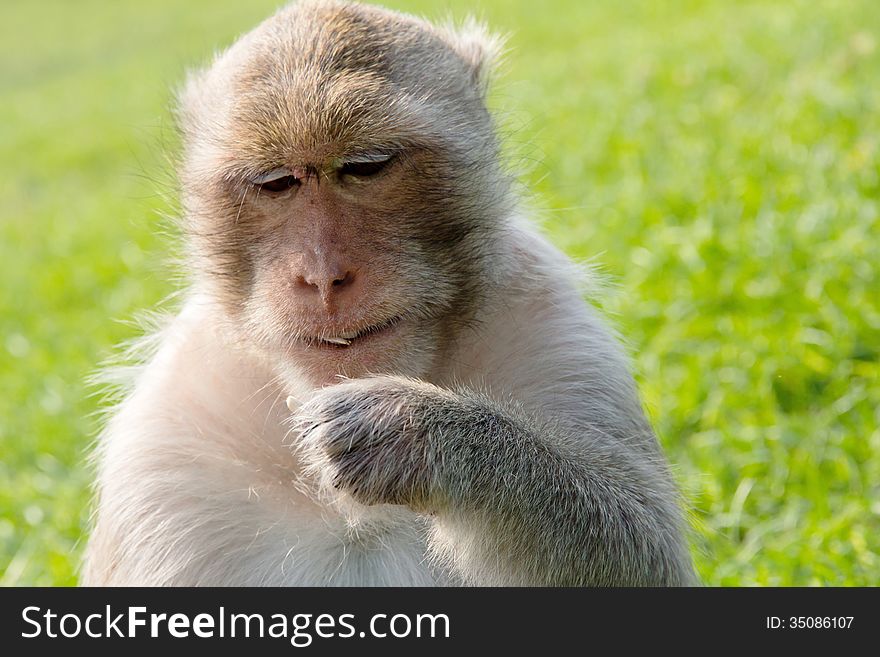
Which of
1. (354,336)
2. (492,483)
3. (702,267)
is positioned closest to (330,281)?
(354,336)

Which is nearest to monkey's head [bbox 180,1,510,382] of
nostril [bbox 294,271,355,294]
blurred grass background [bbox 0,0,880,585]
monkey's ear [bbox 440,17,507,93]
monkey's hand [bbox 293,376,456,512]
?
nostril [bbox 294,271,355,294]

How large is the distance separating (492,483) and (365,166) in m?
0.94

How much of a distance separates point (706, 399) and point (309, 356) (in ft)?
8.89

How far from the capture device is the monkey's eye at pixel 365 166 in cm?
320

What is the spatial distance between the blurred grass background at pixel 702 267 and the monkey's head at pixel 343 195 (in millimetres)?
606

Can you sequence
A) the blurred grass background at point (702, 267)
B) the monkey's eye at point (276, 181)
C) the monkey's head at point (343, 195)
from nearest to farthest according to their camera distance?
the monkey's head at point (343, 195), the monkey's eye at point (276, 181), the blurred grass background at point (702, 267)

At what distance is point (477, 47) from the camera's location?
13.7 ft

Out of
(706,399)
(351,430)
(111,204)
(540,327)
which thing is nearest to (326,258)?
(351,430)

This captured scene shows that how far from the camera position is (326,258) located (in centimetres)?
305

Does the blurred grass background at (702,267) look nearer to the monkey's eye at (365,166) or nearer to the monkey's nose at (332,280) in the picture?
the monkey's eye at (365,166)

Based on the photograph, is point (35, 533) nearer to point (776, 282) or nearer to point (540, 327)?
point (540, 327)

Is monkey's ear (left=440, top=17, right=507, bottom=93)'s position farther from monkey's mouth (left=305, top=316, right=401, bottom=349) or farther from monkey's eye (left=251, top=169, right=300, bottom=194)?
monkey's mouth (left=305, top=316, right=401, bottom=349)

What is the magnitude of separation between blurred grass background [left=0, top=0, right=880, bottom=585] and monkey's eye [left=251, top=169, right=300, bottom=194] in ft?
2.83

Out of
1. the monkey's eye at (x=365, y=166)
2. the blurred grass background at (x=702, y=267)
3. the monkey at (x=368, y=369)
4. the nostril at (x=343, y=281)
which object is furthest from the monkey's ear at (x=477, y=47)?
the nostril at (x=343, y=281)
